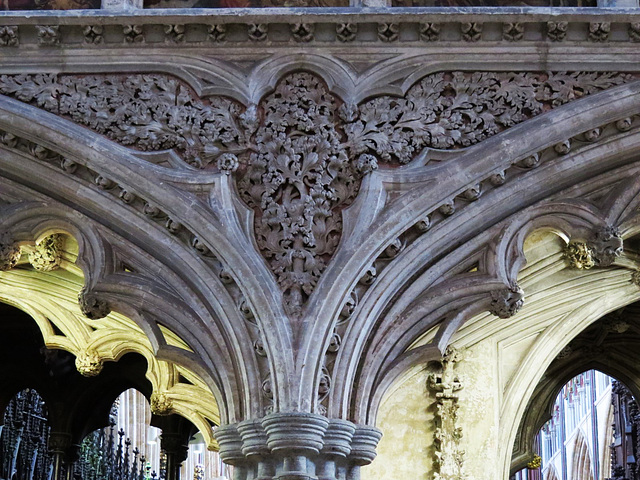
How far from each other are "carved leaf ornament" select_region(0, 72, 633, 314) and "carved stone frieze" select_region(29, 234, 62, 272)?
0.85 meters

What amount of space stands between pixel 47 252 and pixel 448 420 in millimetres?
2811

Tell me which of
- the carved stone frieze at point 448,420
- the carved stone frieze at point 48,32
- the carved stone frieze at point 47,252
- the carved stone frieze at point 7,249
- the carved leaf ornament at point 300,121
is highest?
the carved stone frieze at point 48,32

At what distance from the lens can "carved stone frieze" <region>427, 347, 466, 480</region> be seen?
9227mm

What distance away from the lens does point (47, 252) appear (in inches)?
346

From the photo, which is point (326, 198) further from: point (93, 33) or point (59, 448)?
point (59, 448)

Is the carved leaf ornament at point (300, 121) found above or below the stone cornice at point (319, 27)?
below

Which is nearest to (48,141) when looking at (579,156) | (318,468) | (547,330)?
(318,468)

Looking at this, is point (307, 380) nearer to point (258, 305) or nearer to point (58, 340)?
point (258, 305)

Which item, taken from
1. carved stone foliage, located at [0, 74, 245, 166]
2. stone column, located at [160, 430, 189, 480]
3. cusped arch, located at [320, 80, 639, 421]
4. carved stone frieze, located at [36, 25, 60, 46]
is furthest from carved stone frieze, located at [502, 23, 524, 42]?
stone column, located at [160, 430, 189, 480]

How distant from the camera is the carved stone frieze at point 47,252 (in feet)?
28.8

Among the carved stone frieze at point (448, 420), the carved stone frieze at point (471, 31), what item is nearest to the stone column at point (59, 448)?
the carved stone frieze at point (448, 420)

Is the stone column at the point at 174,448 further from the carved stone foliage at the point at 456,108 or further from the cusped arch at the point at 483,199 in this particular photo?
the carved stone foliage at the point at 456,108

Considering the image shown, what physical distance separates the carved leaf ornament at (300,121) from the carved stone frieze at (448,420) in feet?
5.91

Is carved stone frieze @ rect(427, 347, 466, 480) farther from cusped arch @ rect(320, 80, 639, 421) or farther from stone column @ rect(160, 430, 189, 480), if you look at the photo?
stone column @ rect(160, 430, 189, 480)
